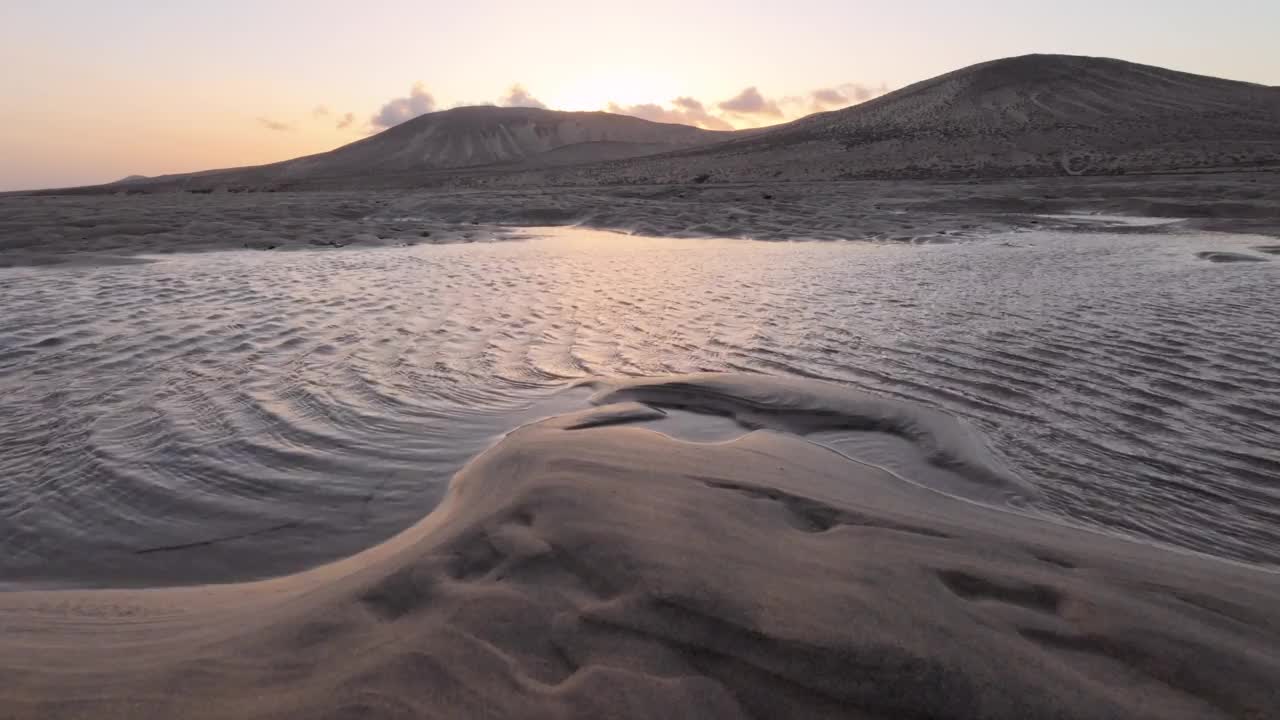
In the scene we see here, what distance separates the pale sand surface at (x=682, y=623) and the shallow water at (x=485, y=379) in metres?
0.43

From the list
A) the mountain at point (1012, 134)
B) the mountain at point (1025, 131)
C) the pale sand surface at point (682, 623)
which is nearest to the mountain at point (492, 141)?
the mountain at point (1012, 134)

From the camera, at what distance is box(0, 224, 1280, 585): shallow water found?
2721 mm

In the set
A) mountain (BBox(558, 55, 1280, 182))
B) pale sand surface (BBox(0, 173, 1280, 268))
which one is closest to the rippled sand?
pale sand surface (BBox(0, 173, 1280, 268))

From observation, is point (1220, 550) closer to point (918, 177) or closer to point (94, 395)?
point (94, 395)

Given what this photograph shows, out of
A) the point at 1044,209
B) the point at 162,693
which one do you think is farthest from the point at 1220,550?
the point at 1044,209

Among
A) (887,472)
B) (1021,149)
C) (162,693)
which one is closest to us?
(162,693)

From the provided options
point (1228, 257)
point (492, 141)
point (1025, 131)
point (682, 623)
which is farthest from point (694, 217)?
point (492, 141)

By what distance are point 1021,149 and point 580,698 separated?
37793mm

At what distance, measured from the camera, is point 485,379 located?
474cm

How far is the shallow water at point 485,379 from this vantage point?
2.72m

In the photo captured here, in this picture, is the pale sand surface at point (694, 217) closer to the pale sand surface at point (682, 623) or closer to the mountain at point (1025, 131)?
the mountain at point (1025, 131)

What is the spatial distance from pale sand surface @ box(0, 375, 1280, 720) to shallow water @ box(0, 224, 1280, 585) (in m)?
0.43

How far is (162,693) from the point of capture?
1.63 metres

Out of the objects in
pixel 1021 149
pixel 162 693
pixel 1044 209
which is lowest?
pixel 162 693
